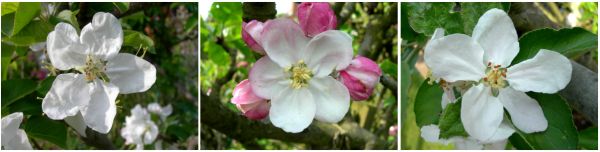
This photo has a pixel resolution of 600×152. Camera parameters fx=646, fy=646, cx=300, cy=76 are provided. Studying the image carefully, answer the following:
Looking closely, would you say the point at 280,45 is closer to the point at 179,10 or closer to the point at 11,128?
the point at 11,128

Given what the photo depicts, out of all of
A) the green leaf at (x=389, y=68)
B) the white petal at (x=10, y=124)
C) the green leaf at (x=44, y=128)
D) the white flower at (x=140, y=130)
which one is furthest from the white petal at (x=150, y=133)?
the white petal at (x=10, y=124)

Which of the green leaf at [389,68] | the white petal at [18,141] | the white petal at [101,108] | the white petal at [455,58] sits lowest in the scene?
the green leaf at [389,68]

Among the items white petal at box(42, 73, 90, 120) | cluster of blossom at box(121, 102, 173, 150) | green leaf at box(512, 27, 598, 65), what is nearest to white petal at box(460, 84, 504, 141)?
green leaf at box(512, 27, 598, 65)

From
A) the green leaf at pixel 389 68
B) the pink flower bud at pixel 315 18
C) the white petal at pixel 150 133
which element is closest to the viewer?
the pink flower bud at pixel 315 18

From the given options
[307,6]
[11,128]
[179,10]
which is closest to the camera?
[307,6]

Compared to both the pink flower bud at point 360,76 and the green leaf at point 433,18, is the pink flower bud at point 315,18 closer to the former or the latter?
the pink flower bud at point 360,76

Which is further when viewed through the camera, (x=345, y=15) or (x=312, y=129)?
(x=345, y=15)

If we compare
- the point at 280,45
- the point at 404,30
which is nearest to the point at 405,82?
the point at 404,30
